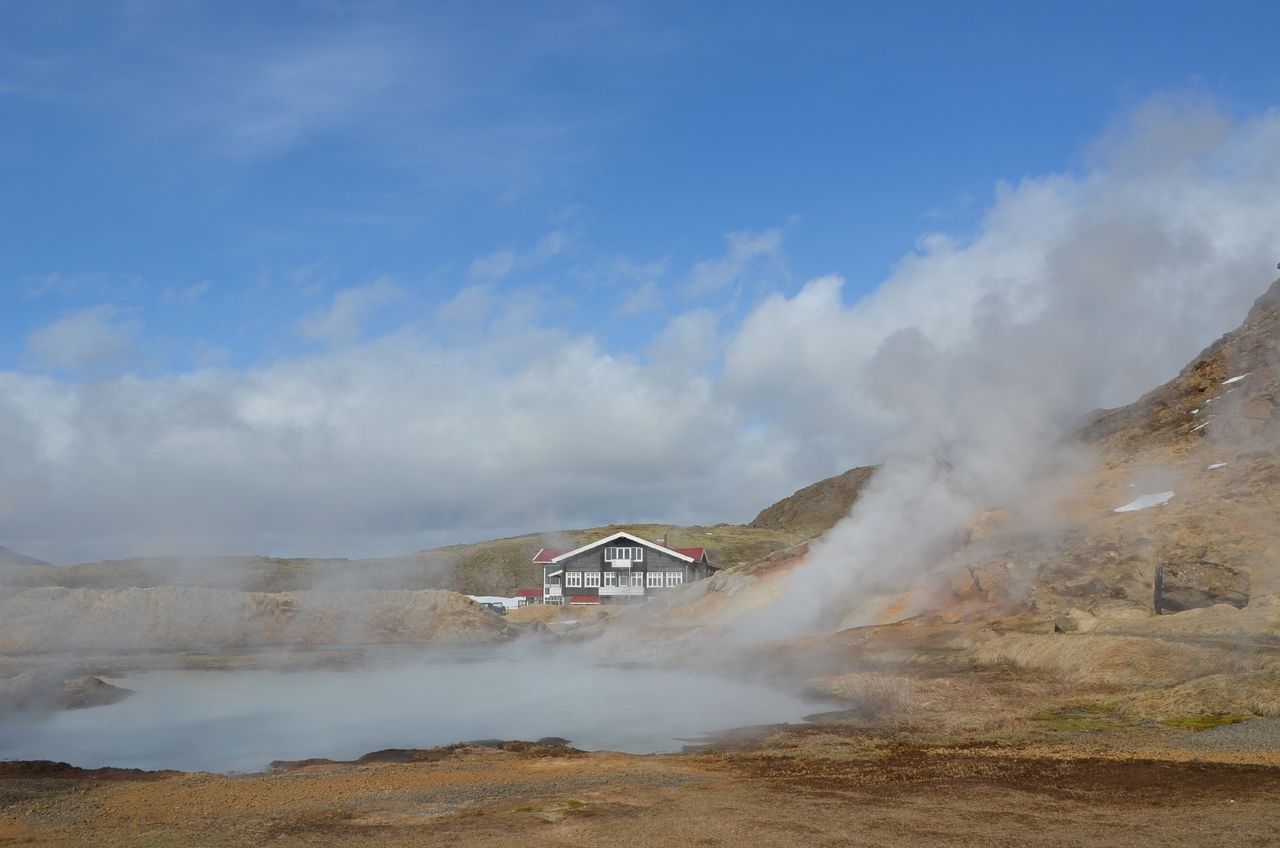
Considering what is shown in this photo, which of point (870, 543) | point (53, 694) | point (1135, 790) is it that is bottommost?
point (1135, 790)

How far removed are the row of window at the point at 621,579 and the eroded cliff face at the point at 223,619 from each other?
2102 cm

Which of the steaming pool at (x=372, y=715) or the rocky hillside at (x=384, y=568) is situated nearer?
the steaming pool at (x=372, y=715)

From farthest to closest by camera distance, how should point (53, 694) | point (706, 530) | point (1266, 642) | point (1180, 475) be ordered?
point (706, 530)
point (1180, 475)
point (53, 694)
point (1266, 642)

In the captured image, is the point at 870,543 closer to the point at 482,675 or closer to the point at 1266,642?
the point at 482,675

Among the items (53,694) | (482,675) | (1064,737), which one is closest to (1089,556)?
(1064,737)

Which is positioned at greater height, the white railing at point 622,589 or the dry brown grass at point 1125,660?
the white railing at point 622,589

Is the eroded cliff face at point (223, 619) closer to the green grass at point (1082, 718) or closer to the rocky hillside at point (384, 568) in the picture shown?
the rocky hillside at point (384, 568)

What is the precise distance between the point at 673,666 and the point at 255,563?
12043 centimetres

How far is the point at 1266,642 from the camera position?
33.9 m

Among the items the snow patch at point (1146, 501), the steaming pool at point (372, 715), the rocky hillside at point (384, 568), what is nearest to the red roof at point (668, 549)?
the rocky hillside at point (384, 568)

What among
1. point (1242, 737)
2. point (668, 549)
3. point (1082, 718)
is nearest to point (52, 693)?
point (1082, 718)

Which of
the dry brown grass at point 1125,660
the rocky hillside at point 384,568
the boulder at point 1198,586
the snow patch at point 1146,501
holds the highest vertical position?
the rocky hillside at point 384,568

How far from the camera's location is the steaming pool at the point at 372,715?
103 ft

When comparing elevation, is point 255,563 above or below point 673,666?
above
